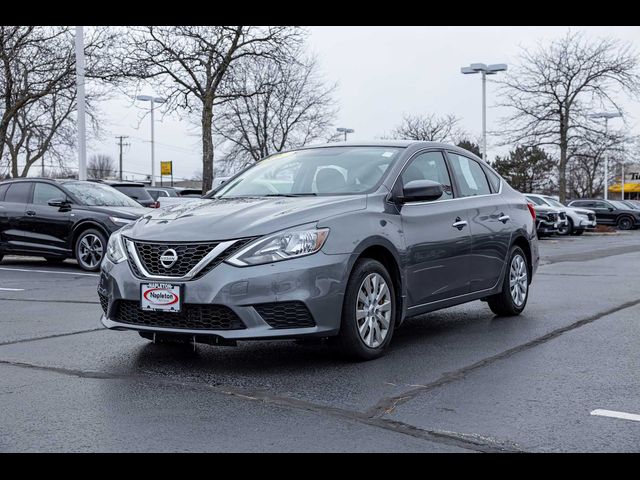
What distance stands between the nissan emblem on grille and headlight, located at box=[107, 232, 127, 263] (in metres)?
0.41

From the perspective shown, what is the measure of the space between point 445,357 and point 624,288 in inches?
222

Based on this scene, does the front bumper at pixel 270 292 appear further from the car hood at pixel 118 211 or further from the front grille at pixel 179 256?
the car hood at pixel 118 211

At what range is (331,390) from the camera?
493 centimetres

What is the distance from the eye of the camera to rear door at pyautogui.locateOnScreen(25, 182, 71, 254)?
13.8 meters

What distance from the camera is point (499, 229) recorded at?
760cm

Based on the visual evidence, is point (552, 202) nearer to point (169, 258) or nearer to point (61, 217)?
point (61, 217)


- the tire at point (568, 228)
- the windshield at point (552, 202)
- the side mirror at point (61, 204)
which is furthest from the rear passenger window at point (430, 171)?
the windshield at point (552, 202)

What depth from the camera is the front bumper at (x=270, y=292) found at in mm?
5195

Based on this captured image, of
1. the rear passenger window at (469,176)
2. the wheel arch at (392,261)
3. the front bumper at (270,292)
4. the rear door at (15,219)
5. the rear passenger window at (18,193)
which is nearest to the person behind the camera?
the front bumper at (270,292)

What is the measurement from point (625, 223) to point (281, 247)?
40.4 metres

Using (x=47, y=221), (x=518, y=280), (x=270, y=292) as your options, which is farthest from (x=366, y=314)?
(x=47, y=221)

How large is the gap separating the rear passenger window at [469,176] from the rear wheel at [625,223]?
122ft

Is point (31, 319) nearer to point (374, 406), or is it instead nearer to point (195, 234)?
point (195, 234)
